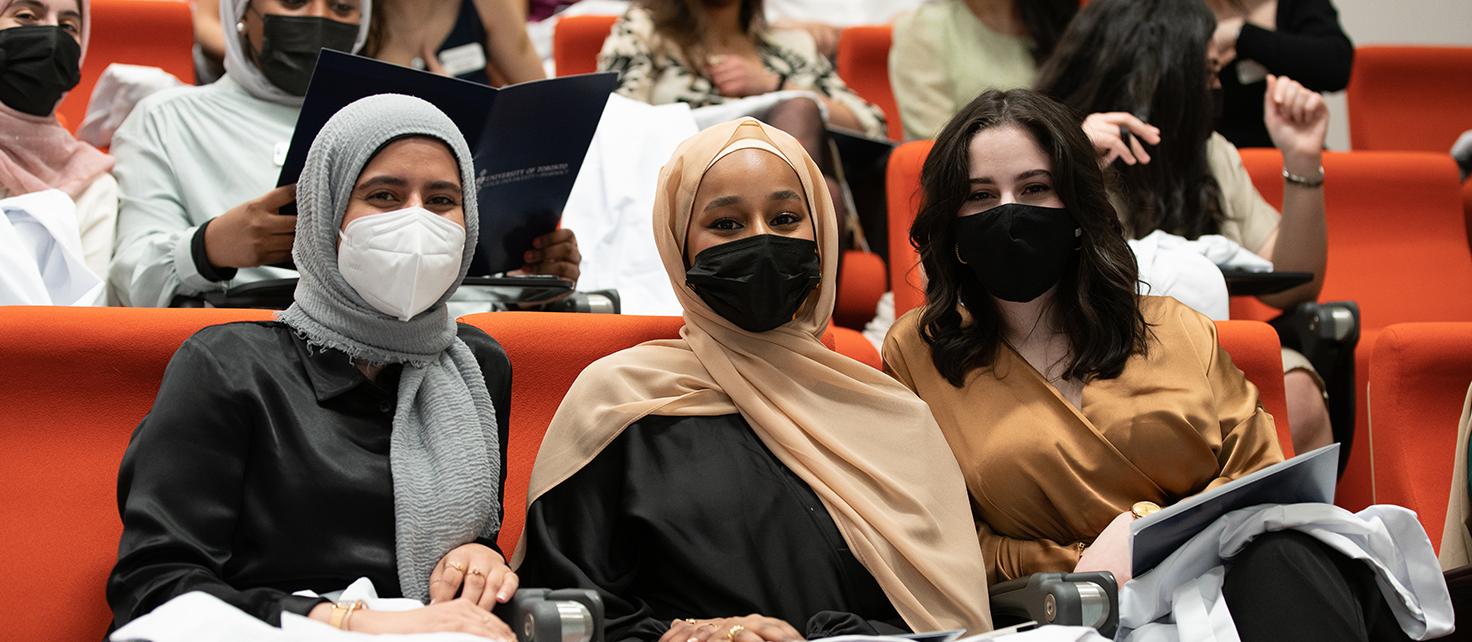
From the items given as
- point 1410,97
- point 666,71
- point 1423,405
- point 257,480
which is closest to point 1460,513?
point 1423,405

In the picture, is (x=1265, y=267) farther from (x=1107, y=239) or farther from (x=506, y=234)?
(x=506, y=234)

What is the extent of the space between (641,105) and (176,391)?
188 centimetres

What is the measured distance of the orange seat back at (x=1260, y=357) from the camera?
2.54 metres

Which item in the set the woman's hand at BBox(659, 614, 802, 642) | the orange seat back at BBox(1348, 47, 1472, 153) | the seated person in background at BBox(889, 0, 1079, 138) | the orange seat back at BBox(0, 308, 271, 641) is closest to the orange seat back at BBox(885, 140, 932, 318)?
the seated person in background at BBox(889, 0, 1079, 138)

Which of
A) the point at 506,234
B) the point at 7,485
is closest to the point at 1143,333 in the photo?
the point at 506,234

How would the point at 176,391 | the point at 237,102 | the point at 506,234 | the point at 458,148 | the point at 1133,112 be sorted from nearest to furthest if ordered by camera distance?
the point at 176,391, the point at 458,148, the point at 506,234, the point at 237,102, the point at 1133,112

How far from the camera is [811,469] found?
2072mm

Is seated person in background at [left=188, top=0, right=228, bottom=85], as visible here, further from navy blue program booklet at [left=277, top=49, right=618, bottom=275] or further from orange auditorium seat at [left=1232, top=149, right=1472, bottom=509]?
orange auditorium seat at [left=1232, top=149, right=1472, bottom=509]

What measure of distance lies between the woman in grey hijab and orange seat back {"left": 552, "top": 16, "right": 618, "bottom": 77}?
252 cm

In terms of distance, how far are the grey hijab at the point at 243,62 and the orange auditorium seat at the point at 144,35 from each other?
134cm

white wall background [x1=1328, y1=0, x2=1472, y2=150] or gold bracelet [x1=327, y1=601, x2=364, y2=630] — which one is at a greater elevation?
gold bracelet [x1=327, y1=601, x2=364, y2=630]

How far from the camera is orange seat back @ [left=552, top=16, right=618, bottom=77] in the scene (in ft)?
14.7

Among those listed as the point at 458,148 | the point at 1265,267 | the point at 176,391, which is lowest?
the point at 1265,267

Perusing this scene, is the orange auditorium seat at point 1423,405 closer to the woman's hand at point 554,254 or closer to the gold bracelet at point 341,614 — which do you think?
the woman's hand at point 554,254
